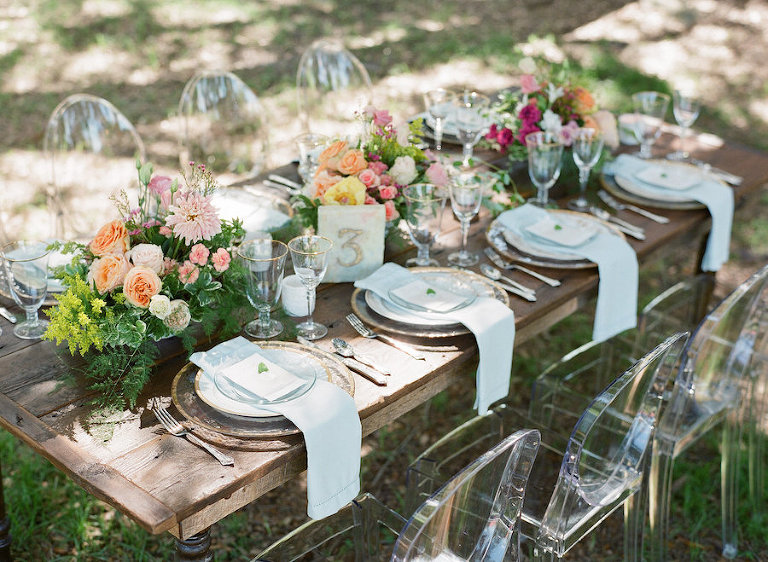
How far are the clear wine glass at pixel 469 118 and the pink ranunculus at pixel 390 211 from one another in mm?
679

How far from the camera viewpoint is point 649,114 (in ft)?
9.38

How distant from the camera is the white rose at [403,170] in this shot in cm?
215

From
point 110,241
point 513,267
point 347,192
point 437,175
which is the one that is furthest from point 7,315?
point 513,267

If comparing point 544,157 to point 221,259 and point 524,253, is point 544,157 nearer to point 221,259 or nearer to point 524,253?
point 524,253

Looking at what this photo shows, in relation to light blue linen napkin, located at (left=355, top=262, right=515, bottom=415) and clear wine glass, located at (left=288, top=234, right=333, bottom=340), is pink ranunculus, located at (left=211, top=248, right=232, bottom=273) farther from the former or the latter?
light blue linen napkin, located at (left=355, top=262, right=515, bottom=415)

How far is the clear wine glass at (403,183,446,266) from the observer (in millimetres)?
2059

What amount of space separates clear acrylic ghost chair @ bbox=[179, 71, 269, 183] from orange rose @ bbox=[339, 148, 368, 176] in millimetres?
1008

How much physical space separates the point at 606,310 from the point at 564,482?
0.62 meters

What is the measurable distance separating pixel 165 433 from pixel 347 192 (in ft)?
2.51

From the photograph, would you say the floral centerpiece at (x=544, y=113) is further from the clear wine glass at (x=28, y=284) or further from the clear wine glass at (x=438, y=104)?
the clear wine glass at (x=28, y=284)

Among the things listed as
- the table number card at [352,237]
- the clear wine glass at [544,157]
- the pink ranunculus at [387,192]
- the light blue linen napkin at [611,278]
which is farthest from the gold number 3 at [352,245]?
the clear wine glass at [544,157]

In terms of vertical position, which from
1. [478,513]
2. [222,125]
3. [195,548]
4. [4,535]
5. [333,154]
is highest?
[333,154]

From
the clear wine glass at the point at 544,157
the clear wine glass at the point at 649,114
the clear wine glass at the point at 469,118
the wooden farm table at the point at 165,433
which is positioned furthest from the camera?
the clear wine glass at the point at 649,114

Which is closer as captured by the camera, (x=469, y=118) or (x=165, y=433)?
(x=165, y=433)
